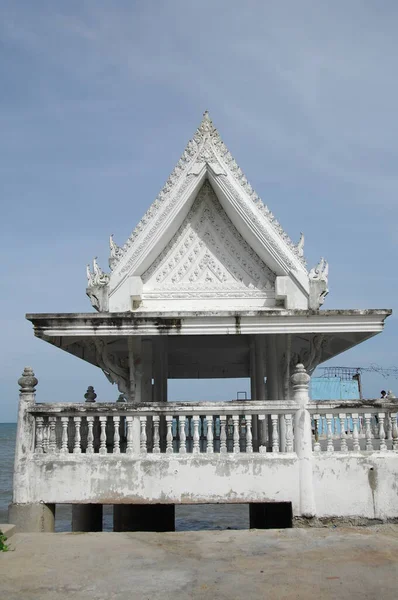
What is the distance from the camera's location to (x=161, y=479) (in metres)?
8.08

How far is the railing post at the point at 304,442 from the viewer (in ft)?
26.1

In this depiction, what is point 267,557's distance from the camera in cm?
627

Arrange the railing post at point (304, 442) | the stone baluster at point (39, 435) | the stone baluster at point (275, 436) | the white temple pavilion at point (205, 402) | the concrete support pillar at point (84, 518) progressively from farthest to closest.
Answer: the concrete support pillar at point (84, 518)
the stone baluster at point (39, 435)
the stone baluster at point (275, 436)
the white temple pavilion at point (205, 402)
the railing post at point (304, 442)

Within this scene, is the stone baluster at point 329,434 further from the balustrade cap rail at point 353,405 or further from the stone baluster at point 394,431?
the stone baluster at point 394,431

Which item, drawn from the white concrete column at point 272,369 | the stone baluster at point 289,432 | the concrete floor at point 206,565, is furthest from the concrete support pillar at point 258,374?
the concrete floor at point 206,565

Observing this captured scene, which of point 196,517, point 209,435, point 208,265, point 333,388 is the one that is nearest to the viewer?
point 209,435

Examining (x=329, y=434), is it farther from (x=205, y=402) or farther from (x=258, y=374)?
(x=258, y=374)

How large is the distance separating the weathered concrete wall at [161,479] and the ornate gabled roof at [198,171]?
3058mm

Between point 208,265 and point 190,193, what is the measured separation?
1190mm

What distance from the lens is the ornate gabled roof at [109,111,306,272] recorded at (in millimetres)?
9609

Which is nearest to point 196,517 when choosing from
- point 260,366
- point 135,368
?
point 260,366

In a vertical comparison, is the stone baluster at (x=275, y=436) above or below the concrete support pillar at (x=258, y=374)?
below

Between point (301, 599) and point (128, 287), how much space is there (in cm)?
558

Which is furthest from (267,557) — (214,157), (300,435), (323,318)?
(214,157)
